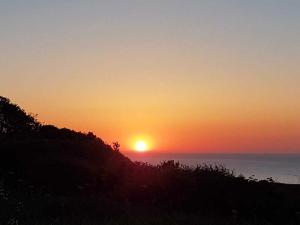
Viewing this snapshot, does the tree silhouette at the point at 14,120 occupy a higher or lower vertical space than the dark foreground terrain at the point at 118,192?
higher

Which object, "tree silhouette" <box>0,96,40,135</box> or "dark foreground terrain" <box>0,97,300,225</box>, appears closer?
"dark foreground terrain" <box>0,97,300,225</box>

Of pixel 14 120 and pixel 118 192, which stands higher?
pixel 14 120

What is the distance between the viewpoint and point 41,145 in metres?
26.2

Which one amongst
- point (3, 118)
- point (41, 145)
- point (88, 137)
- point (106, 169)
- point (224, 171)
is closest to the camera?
point (224, 171)

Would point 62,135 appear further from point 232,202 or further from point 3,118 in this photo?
point 232,202

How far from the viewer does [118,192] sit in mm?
19078

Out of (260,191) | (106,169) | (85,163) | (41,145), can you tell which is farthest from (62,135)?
(260,191)

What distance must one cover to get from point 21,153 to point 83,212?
10388 mm

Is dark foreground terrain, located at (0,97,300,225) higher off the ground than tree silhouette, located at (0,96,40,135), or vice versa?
tree silhouette, located at (0,96,40,135)

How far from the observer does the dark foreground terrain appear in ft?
48.5

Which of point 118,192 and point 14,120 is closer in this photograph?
point 118,192

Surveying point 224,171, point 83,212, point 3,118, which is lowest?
point 83,212

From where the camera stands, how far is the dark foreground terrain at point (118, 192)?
1477 cm

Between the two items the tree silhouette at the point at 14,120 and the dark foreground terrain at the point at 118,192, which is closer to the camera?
the dark foreground terrain at the point at 118,192
